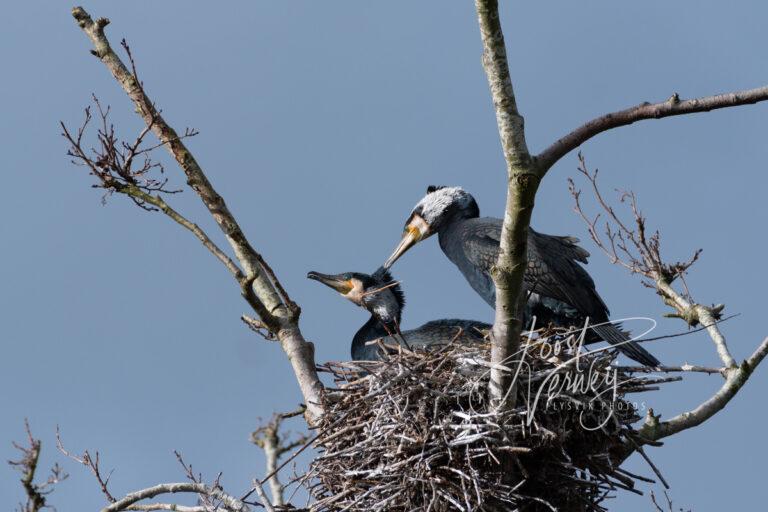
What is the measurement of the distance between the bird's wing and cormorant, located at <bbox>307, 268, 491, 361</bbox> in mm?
502

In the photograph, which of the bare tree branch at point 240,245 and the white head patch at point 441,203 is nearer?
the bare tree branch at point 240,245

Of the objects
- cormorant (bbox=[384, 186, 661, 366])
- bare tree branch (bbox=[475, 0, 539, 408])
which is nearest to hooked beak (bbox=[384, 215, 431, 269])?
cormorant (bbox=[384, 186, 661, 366])

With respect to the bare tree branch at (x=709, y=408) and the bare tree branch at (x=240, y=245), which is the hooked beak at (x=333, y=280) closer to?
the bare tree branch at (x=240, y=245)

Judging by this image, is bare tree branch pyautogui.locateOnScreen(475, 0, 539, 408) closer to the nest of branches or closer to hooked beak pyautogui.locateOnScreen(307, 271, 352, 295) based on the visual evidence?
the nest of branches

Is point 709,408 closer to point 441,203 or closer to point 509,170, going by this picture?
point 509,170

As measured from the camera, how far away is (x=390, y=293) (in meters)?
7.78

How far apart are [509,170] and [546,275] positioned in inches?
106

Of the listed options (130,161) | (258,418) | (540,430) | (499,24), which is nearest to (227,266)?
(130,161)

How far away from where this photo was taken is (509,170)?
4.38 meters

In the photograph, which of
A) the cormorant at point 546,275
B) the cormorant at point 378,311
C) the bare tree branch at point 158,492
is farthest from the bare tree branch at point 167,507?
the cormorant at point 546,275

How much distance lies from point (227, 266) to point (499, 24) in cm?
233

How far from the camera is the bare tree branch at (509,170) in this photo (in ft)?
14.0

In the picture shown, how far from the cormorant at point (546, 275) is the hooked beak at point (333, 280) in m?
0.80

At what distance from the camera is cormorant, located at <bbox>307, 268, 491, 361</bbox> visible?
267 inches
